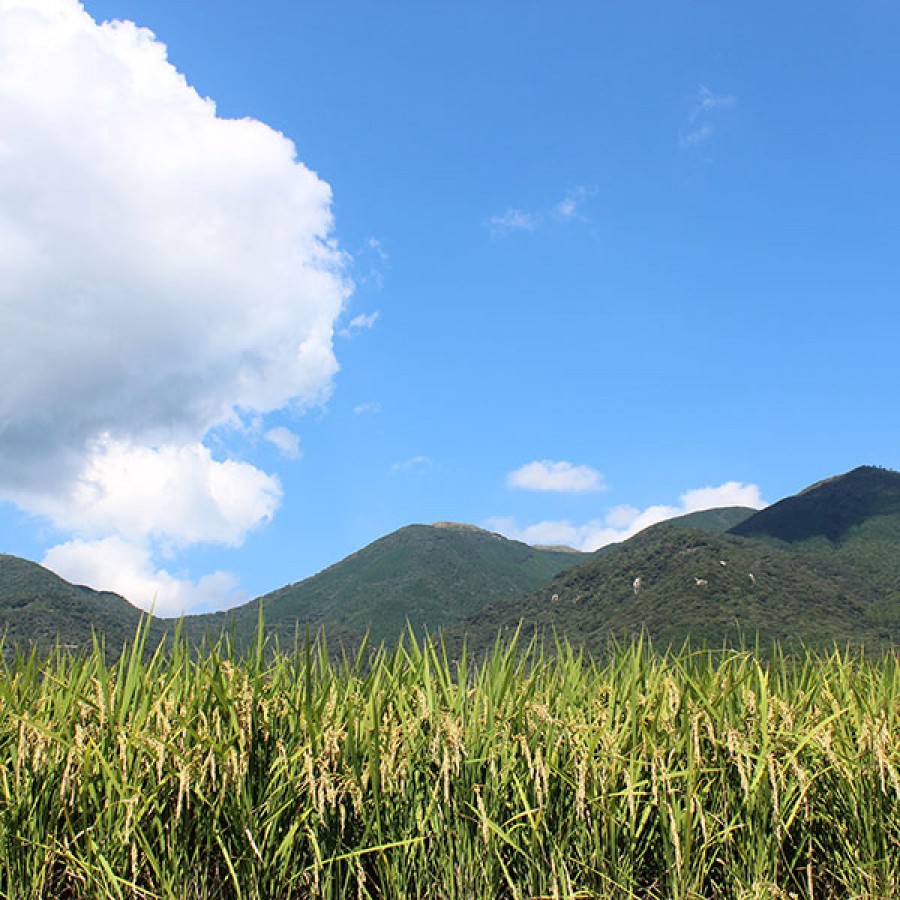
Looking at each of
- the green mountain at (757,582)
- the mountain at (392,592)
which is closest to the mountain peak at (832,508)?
the green mountain at (757,582)

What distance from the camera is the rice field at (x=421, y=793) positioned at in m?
3.49

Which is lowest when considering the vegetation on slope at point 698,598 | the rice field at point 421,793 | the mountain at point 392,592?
the rice field at point 421,793

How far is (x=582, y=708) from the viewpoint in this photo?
4.21 m

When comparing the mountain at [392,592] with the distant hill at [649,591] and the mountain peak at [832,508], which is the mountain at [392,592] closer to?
the distant hill at [649,591]

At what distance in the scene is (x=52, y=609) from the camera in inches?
4469

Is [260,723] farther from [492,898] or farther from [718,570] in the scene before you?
[718,570]

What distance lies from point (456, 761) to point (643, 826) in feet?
3.38

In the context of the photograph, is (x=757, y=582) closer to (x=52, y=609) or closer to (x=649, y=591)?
(x=649, y=591)

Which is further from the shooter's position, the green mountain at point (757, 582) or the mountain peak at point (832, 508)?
the mountain peak at point (832, 508)

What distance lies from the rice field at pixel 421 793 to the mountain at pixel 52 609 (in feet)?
309

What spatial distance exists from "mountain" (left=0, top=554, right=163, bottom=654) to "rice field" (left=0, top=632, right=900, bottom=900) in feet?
309

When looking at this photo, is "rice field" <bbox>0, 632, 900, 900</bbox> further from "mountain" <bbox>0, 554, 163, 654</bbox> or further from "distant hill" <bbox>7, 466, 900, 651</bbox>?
"mountain" <bbox>0, 554, 163, 654</bbox>

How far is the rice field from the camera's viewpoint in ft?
11.5

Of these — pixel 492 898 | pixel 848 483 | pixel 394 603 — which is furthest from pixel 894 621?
pixel 492 898
